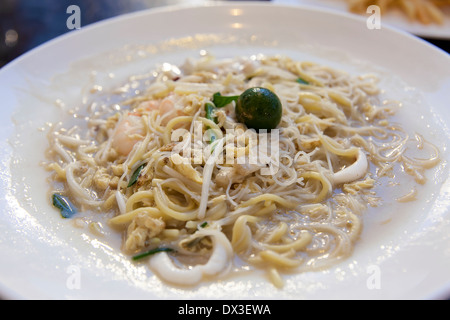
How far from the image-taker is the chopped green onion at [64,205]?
306 cm

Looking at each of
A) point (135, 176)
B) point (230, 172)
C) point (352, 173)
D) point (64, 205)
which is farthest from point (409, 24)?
point (64, 205)

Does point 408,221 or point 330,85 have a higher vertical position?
point 330,85

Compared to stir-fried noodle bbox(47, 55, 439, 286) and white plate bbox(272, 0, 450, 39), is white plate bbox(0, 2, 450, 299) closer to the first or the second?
stir-fried noodle bbox(47, 55, 439, 286)

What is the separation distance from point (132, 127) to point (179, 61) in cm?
149

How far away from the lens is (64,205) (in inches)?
123

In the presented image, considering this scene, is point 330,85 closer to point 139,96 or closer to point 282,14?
point 282,14

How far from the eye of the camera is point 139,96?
14.2ft

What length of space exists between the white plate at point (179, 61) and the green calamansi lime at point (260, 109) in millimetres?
1005

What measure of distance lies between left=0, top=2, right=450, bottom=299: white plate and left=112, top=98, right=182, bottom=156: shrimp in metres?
0.65

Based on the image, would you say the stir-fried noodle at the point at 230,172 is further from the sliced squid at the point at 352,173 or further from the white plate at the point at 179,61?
the white plate at the point at 179,61

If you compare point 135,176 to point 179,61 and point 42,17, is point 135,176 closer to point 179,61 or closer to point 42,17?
point 179,61

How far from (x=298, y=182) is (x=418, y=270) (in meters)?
1.03

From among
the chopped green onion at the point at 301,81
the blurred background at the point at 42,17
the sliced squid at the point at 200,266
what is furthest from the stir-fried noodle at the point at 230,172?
the blurred background at the point at 42,17
